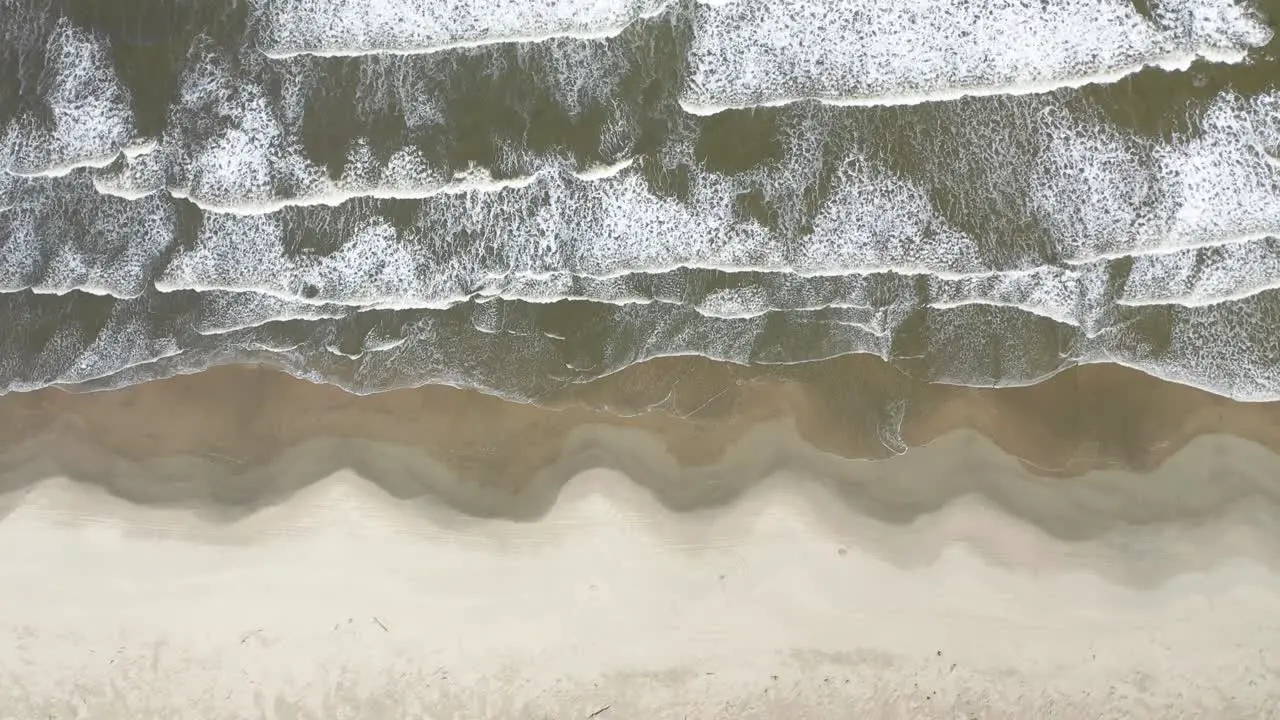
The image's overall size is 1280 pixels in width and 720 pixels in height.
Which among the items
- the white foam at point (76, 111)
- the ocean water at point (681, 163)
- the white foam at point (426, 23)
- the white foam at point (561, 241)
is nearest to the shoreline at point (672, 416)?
the ocean water at point (681, 163)

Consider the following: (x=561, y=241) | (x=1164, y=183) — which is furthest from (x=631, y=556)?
(x=1164, y=183)

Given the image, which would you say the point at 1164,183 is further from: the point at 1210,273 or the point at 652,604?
the point at 652,604

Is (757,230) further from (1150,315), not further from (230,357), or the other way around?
(230,357)

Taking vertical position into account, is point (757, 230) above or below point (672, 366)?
above

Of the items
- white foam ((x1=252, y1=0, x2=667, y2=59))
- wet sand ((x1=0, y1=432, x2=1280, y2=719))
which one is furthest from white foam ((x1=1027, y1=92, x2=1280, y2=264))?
white foam ((x1=252, y1=0, x2=667, y2=59))

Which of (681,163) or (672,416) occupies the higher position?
(681,163)

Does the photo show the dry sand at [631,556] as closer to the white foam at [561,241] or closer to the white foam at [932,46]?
the white foam at [561,241]

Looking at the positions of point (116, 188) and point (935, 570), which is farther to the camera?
point (935, 570)

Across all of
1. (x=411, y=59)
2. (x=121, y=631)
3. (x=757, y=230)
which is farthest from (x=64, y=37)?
(x=121, y=631)
